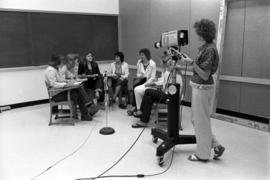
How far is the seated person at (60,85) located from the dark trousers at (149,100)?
1013 millimetres

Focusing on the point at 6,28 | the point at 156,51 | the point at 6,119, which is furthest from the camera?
the point at 156,51

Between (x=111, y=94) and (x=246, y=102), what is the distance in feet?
7.86

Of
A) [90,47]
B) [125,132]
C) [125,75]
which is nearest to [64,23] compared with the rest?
[90,47]

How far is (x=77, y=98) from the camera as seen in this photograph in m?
4.28

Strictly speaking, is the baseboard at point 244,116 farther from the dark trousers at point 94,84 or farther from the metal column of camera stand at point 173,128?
the dark trousers at point 94,84

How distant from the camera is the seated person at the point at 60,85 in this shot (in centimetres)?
405

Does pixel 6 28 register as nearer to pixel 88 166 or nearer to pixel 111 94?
pixel 111 94

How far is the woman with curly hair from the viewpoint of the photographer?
261 centimetres

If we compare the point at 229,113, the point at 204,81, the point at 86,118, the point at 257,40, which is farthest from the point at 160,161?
the point at 257,40

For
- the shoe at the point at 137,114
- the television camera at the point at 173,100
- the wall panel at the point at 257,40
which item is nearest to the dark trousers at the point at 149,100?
the shoe at the point at 137,114

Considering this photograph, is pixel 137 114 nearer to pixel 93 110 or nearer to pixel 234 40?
pixel 93 110

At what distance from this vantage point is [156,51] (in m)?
5.59

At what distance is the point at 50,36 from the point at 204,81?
390cm

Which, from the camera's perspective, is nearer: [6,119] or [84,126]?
[84,126]
